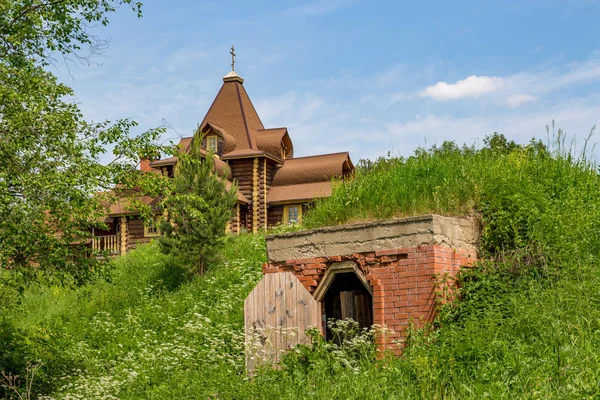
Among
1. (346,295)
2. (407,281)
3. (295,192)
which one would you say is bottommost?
(346,295)

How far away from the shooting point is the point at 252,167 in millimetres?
28906

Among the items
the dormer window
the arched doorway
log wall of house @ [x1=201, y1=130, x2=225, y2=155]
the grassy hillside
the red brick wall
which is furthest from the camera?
the dormer window

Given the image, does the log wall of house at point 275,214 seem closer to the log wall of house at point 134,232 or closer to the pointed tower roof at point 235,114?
the pointed tower roof at point 235,114

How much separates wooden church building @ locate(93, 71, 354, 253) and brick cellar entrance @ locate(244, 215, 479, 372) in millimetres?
16739

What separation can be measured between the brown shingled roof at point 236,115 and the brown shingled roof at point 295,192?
7.23ft

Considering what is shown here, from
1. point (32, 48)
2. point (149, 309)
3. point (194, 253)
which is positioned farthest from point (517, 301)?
point (194, 253)

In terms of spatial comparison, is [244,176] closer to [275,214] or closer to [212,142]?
[275,214]

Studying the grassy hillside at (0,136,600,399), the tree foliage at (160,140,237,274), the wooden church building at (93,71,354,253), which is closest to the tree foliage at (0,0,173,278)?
the grassy hillside at (0,136,600,399)

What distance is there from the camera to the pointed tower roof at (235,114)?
30047 millimetres

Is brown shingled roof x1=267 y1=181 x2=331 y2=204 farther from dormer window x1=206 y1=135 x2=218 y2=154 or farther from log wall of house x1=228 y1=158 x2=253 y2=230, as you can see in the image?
dormer window x1=206 y1=135 x2=218 y2=154

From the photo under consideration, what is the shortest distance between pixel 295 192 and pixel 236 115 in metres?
4.68

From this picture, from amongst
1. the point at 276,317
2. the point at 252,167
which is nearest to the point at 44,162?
the point at 276,317

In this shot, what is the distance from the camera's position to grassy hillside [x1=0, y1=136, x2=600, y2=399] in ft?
→ 24.5

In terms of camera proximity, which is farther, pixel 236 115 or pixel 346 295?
pixel 236 115
